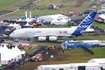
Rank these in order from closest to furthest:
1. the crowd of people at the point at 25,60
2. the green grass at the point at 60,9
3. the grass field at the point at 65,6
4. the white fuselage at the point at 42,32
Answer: the crowd of people at the point at 25,60
the white fuselage at the point at 42,32
the green grass at the point at 60,9
the grass field at the point at 65,6

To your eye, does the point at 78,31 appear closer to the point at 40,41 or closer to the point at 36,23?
the point at 40,41

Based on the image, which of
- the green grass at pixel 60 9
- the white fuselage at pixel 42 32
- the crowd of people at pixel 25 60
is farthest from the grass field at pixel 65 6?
the crowd of people at pixel 25 60

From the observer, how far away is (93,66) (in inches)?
2048

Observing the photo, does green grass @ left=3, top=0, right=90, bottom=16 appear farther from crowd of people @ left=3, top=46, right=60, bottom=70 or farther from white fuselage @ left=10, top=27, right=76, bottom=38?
crowd of people @ left=3, top=46, right=60, bottom=70

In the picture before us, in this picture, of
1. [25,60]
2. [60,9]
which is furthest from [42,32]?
[60,9]

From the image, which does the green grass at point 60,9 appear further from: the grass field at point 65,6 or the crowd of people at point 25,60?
the crowd of people at point 25,60

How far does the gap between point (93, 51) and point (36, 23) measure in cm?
4836

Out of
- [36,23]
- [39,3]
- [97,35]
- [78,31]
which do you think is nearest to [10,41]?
[78,31]

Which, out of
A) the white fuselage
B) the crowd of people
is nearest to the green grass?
the white fuselage

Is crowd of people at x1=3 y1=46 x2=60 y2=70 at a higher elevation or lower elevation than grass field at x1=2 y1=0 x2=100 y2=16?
lower

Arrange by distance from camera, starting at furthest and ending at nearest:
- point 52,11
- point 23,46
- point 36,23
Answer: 1. point 52,11
2. point 36,23
3. point 23,46

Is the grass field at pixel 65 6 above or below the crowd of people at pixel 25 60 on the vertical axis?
above

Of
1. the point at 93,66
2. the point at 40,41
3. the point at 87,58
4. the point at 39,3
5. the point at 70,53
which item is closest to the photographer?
the point at 93,66

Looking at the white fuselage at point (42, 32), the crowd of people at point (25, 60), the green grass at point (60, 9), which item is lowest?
the crowd of people at point (25, 60)
